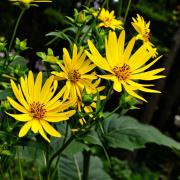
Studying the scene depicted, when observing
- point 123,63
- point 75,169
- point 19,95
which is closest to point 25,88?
point 19,95

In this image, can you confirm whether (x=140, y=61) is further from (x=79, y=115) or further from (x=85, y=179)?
(x=85, y=179)

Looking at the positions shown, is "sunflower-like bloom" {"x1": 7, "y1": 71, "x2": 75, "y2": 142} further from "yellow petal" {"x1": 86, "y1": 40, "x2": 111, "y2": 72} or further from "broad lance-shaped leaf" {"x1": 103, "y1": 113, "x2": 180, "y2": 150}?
"broad lance-shaped leaf" {"x1": 103, "y1": 113, "x2": 180, "y2": 150}

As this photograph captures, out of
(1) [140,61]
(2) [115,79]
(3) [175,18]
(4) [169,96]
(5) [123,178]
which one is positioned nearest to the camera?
(2) [115,79]

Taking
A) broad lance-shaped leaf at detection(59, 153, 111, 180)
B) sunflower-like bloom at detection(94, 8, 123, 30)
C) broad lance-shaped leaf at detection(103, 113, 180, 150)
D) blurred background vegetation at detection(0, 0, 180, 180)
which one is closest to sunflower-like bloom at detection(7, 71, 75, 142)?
sunflower-like bloom at detection(94, 8, 123, 30)

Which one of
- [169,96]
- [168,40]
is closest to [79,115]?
[168,40]

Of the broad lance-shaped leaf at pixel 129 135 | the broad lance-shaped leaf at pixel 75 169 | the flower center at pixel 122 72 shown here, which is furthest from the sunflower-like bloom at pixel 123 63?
the broad lance-shaped leaf at pixel 75 169
